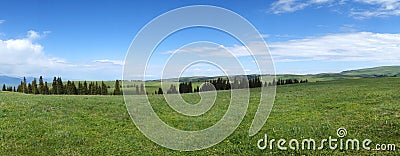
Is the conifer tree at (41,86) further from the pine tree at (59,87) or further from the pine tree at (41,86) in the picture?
the pine tree at (59,87)

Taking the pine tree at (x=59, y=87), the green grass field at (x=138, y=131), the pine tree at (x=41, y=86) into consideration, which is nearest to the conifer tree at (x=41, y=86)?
the pine tree at (x=41, y=86)

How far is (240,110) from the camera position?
31547mm

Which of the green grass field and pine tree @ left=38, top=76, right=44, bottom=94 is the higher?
pine tree @ left=38, top=76, right=44, bottom=94

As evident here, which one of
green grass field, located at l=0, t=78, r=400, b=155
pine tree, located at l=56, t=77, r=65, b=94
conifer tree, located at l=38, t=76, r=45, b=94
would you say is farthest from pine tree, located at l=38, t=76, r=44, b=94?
green grass field, located at l=0, t=78, r=400, b=155

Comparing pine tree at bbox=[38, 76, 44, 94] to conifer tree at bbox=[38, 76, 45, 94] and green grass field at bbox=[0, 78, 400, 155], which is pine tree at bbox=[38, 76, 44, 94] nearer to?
conifer tree at bbox=[38, 76, 45, 94]

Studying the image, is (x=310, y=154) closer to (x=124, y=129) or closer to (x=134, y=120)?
(x=124, y=129)

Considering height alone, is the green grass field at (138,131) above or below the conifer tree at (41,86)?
below

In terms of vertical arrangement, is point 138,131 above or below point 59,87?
below

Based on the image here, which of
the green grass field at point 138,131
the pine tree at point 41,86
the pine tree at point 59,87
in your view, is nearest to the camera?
the green grass field at point 138,131

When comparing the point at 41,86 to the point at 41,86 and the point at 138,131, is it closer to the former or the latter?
the point at 41,86

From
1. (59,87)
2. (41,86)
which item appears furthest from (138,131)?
(41,86)

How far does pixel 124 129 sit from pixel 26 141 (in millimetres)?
6371

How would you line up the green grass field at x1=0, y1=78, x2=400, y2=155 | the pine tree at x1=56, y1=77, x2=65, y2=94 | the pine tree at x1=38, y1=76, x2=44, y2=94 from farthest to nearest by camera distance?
the pine tree at x1=56, y1=77, x2=65, y2=94, the pine tree at x1=38, y1=76, x2=44, y2=94, the green grass field at x1=0, y1=78, x2=400, y2=155

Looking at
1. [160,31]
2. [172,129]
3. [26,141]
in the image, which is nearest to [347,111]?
[172,129]
